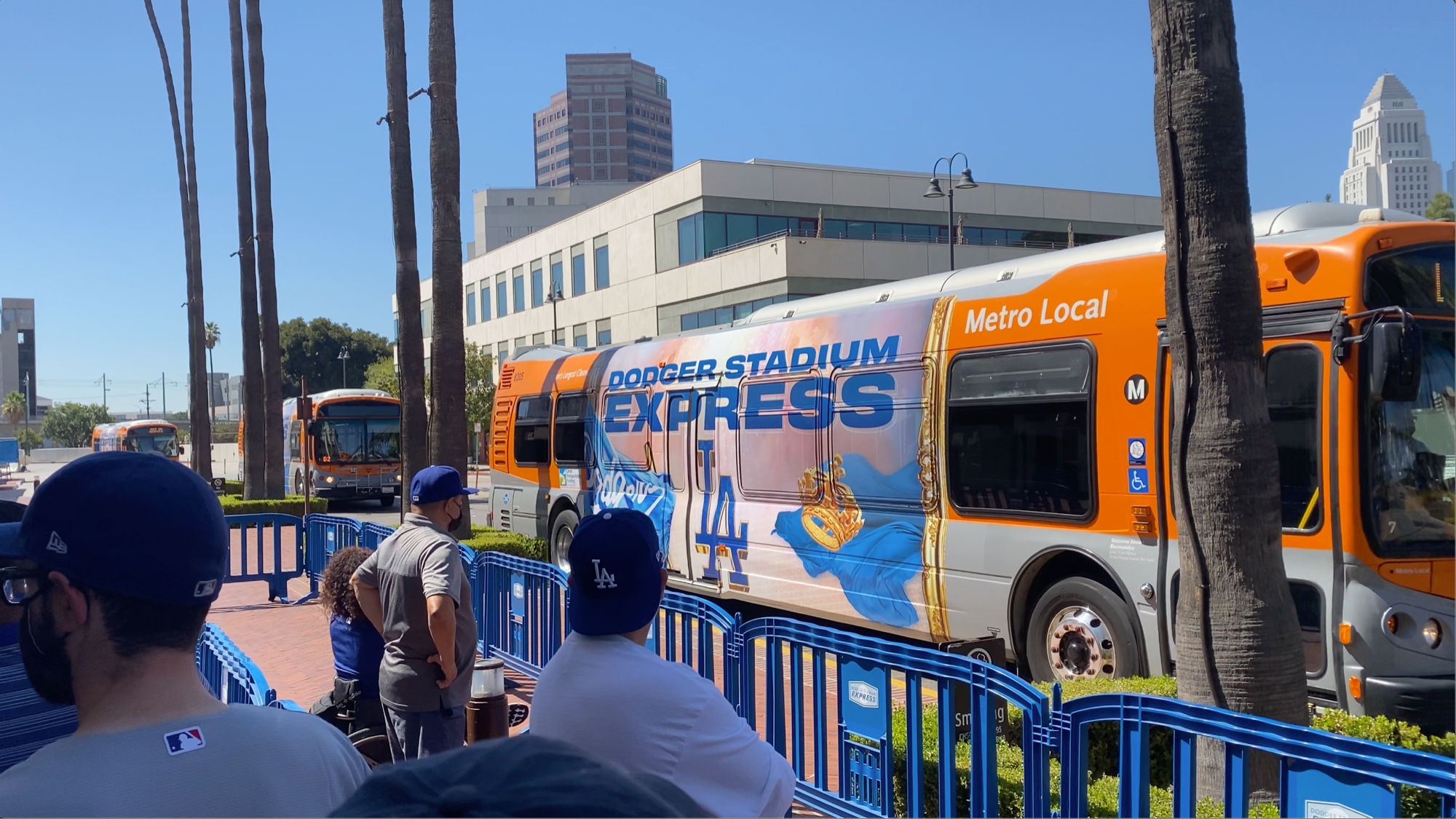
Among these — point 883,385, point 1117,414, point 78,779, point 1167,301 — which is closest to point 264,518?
point 883,385

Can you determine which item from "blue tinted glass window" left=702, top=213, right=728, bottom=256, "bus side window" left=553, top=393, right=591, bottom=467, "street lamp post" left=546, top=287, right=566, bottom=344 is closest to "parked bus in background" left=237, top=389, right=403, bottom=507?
"blue tinted glass window" left=702, top=213, right=728, bottom=256

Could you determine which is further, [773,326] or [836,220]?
[836,220]

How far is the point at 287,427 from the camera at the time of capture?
1512 inches

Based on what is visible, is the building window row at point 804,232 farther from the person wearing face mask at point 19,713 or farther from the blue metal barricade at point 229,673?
the person wearing face mask at point 19,713

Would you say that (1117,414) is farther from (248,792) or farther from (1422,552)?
(248,792)

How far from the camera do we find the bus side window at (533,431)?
16.5m

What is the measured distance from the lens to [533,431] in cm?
1678

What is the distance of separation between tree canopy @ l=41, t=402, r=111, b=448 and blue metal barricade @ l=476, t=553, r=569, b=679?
123m

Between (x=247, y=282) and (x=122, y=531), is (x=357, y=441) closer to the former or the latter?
(x=247, y=282)

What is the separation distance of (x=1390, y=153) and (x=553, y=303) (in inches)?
3081

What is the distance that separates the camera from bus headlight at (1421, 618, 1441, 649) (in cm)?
660

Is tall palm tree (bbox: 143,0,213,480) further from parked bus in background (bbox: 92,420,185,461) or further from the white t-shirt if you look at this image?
the white t-shirt

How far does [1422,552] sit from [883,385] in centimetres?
453

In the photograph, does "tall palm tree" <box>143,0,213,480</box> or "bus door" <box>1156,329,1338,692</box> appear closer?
"bus door" <box>1156,329,1338,692</box>
